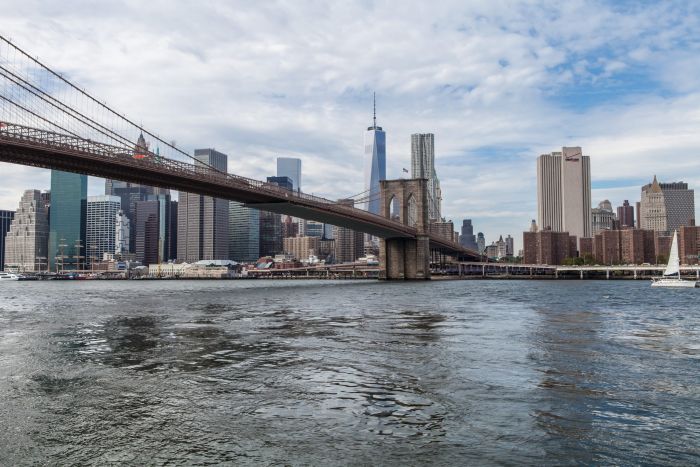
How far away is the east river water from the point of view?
843 cm

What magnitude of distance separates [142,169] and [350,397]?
133ft

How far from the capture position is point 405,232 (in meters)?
100

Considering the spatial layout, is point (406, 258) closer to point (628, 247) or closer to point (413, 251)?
point (413, 251)

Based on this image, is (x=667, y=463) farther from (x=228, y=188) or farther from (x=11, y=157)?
(x=228, y=188)

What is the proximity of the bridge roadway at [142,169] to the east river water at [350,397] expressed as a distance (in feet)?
69.6

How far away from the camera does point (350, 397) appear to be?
11570 millimetres

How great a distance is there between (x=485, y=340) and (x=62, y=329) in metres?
17.5

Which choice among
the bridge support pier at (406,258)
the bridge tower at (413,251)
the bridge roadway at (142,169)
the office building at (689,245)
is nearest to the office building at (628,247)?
the office building at (689,245)

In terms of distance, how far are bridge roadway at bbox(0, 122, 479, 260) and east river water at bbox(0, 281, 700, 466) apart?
69.6ft

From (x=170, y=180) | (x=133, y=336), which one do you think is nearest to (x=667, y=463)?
(x=133, y=336)

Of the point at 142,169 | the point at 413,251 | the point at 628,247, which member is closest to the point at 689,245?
the point at 628,247

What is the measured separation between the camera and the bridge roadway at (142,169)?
39.1 m

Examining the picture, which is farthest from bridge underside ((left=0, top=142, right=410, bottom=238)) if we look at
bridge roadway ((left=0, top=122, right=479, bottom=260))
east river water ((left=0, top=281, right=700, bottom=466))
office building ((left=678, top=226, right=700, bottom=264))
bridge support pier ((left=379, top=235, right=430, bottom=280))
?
office building ((left=678, top=226, right=700, bottom=264))

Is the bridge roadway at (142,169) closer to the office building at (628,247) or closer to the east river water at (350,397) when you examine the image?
the east river water at (350,397)
